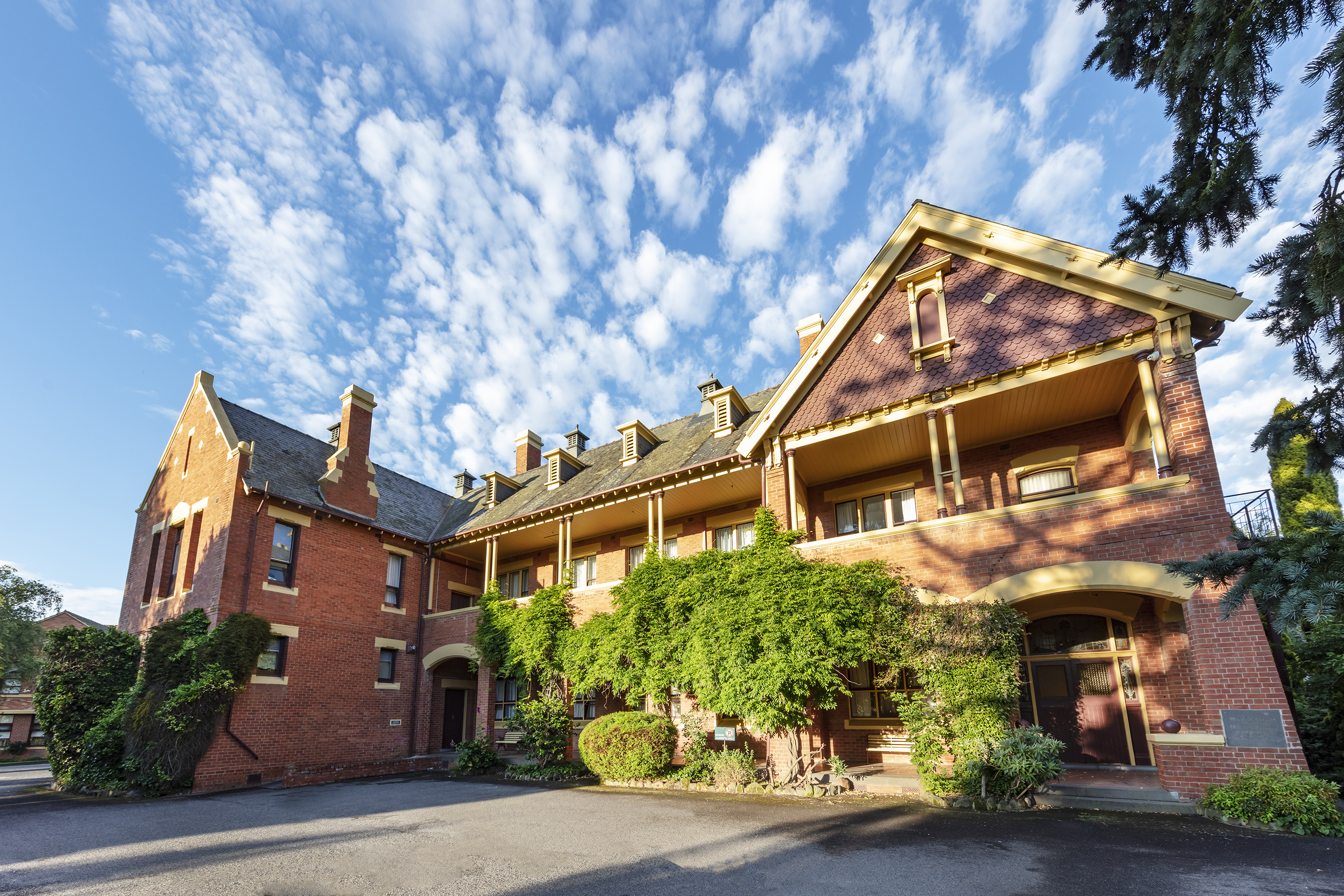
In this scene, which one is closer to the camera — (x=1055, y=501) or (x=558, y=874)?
(x=558, y=874)

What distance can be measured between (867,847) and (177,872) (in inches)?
312

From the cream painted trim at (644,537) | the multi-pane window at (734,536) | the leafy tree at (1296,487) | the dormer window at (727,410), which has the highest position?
the dormer window at (727,410)

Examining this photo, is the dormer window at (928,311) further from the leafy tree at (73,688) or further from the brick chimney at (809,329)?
the leafy tree at (73,688)

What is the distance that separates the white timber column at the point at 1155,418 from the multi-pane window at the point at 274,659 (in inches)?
771

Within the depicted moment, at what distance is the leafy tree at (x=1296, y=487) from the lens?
2019cm

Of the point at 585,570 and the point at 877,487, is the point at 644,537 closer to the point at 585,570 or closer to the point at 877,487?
the point at 585,570

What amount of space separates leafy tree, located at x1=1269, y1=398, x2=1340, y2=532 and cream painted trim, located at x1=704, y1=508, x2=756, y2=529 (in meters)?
15.6

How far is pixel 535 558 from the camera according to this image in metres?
22.5

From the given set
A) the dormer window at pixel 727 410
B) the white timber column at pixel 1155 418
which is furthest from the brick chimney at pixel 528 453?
the white timber column at pixel 1155 418

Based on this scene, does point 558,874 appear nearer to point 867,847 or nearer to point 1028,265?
point 867,847

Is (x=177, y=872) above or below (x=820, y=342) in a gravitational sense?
below

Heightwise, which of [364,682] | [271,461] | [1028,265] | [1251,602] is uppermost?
[1028,265]

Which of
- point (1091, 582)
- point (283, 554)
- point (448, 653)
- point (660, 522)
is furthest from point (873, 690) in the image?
point (283, 554)

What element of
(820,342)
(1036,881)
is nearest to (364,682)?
(820,342)
